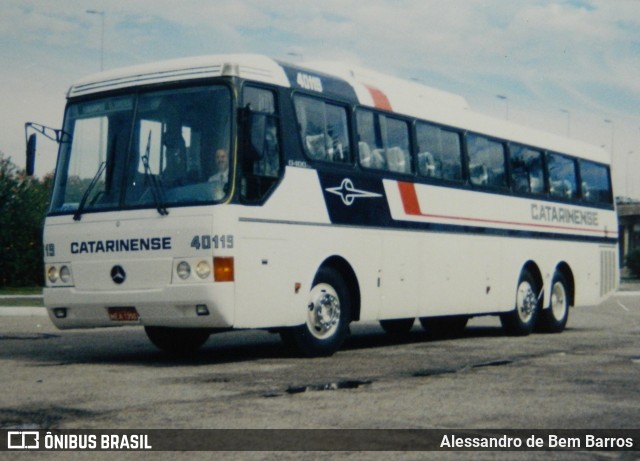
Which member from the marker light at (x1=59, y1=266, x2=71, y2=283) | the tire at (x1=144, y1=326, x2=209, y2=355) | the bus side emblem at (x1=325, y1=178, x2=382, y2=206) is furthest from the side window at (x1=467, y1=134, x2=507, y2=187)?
the marker light at (x1=59, y1=266, x2=71, y2=283)

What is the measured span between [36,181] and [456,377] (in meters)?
42.1

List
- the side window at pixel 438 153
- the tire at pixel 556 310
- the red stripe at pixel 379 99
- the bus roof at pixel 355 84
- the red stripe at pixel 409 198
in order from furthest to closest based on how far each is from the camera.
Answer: the tire at pixel 556 310 < the side window at pixel 438 153 < the red stripe at pixel 409 198 < the red stripe at pixel 379 99 < the bus roof at pixel 355 84

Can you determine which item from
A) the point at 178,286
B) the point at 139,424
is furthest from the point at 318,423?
the point at 178,286

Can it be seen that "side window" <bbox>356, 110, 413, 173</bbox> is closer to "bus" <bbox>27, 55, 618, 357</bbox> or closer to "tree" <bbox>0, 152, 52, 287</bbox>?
"bus" <bbox>27, 55, 618, 357</bbox>

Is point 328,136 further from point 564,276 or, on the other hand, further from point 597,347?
point 564,276

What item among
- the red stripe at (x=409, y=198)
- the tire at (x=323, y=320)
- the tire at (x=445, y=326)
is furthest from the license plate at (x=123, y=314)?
the tire at (x=445, y=326)

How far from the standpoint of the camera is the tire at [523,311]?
60.8 feet

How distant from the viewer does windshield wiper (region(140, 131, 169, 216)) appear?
1212 cm

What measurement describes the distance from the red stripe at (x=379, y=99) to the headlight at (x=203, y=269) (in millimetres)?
4110

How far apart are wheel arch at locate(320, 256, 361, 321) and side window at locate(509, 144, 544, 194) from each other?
543 cm

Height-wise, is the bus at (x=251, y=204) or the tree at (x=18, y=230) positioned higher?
the tree at (x=18, y=230)

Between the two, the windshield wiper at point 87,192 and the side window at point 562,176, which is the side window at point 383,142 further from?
the side window at point 562,176

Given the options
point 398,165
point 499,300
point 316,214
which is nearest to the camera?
point 316,214

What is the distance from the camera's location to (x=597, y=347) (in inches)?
607
